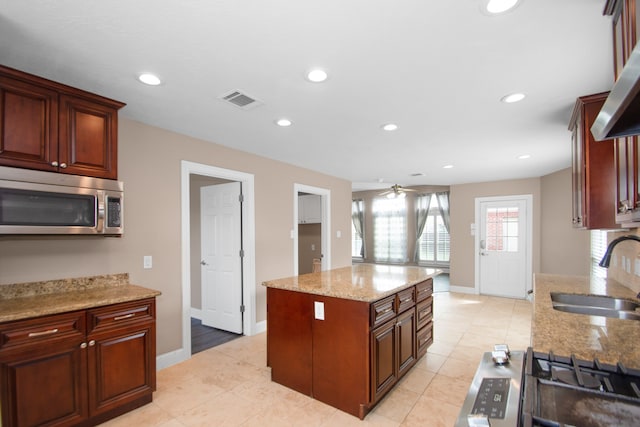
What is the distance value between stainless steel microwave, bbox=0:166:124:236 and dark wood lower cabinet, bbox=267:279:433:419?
1436 mm

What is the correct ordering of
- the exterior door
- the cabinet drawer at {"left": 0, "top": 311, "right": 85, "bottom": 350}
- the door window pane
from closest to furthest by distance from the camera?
the cabinet drawer at {"left": 0, "top": 311, "right": 85, "bottom": 350} < the exterior door < the door window pane

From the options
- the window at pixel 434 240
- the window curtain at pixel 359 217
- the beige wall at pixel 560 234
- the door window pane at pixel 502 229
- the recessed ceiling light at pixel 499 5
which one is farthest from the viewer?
the window curtain at pixel 359 217

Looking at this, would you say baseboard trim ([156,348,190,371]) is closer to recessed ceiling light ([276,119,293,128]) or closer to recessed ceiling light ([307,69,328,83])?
recessed ceiling light ([276,119,293,128])

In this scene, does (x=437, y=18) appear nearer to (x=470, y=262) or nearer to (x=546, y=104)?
(x=546, y=104)

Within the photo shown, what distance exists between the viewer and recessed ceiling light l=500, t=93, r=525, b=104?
7.94ft

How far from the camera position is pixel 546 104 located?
258cm

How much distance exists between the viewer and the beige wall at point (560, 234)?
523 cm

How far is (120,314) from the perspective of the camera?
7.46 feet

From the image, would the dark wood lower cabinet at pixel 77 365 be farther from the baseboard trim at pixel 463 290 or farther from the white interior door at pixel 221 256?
the baseboard trim at pixel 463 290

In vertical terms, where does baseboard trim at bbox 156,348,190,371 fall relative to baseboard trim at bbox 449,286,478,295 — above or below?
above

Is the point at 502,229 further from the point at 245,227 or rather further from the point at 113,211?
the point at 113,211

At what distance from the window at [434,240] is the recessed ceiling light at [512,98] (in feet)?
20.4

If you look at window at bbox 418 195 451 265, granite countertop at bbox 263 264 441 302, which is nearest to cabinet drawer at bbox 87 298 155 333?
granite countertop at bbox 263 264 441 302

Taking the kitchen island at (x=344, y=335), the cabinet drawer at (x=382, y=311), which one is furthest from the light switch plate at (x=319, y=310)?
the cabinet drawer at (x=382, y=311)
